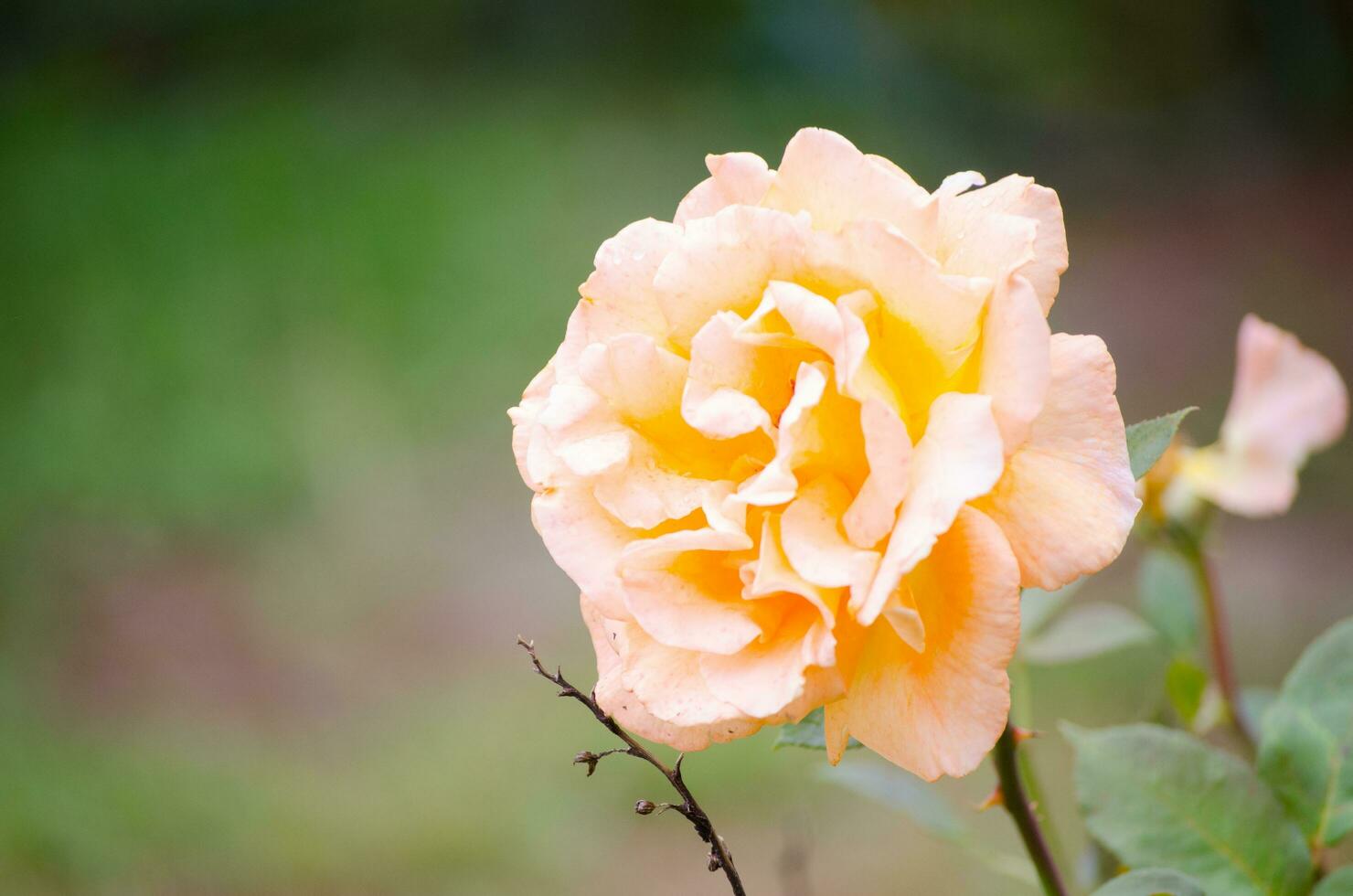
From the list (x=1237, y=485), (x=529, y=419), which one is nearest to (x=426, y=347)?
(x=1237, y=485)

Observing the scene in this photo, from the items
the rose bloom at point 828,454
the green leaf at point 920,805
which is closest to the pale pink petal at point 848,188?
the rose bloom at point 828,454

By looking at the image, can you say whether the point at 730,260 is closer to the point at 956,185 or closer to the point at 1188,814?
the point at 956,185

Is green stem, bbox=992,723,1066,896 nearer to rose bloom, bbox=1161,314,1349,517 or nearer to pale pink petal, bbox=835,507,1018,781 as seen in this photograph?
pale pink petal, bbox=835,507,1018,781

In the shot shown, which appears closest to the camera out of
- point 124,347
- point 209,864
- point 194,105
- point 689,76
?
point 209,864

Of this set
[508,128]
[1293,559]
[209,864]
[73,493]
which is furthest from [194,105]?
[1293,559]

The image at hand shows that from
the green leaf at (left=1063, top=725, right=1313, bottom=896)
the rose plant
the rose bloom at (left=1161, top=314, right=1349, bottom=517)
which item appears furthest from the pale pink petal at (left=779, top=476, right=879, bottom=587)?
the rose bloom at (left=1161, top=314, right=1349, bottom=517)

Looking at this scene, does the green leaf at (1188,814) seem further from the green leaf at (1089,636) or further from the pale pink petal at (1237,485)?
the pale pink petal at (1237,485)

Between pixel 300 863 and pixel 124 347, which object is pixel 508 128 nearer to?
pixel 124 347
